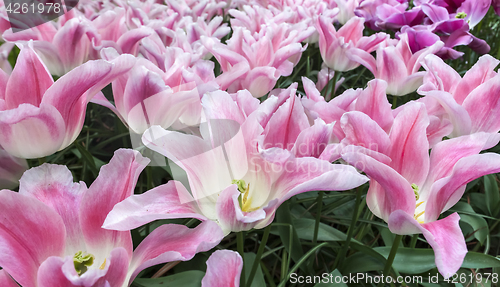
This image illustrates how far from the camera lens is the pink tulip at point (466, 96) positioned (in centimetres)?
50

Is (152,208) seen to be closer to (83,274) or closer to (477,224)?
(83,274)

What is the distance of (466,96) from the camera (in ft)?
1.82

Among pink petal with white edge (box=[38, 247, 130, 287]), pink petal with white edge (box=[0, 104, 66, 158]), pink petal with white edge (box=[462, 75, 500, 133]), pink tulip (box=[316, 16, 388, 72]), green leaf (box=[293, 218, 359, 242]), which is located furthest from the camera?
pink tulip (box=[316, 16, 388, 72])

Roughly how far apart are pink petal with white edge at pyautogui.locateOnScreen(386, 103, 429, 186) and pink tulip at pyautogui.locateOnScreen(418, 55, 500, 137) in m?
0.08

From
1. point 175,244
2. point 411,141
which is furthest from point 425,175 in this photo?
point 175,244

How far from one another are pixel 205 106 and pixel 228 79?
0.58 feet

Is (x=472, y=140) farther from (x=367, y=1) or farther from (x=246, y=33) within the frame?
(x=367, y=1)

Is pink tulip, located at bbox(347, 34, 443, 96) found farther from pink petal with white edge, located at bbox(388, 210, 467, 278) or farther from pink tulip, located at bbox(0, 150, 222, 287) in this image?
pink tulip, located at bbox(0, 150, 222, 287)

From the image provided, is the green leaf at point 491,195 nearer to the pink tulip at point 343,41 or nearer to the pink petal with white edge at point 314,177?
the pink tulip at point 343,41

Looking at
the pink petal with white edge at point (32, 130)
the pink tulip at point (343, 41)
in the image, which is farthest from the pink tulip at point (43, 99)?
the pink tulip at point (343, 41)

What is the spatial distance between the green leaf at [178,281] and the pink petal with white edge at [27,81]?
0.85 ft

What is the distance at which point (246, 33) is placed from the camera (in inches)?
29.1

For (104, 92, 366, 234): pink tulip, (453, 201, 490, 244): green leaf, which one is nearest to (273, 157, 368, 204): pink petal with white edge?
(104, 92, 366, 234): pink tulip

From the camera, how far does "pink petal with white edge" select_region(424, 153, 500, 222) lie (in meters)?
0.37
